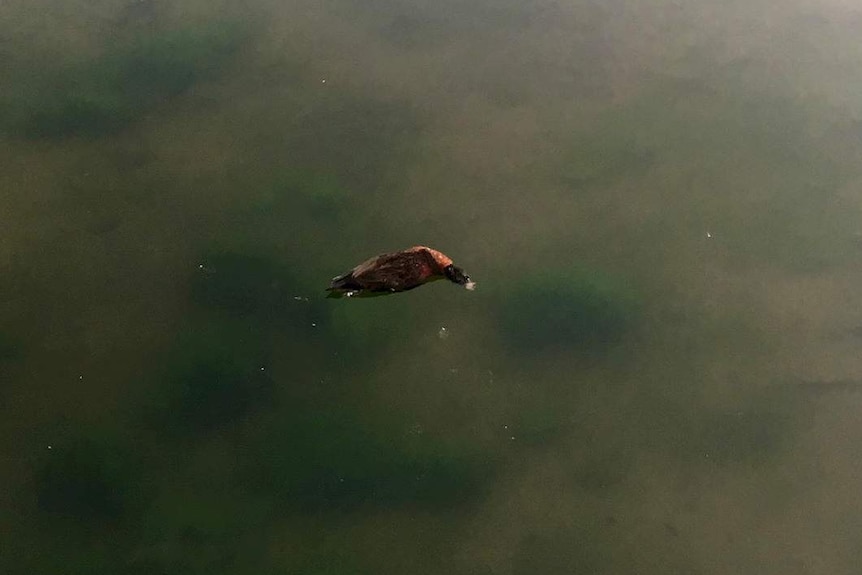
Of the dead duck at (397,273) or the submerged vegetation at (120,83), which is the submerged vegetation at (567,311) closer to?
the dead duck at (397,273)

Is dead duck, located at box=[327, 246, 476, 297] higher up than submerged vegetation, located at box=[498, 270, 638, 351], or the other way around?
dead duck, located at box=[327, 246, 476, 297]

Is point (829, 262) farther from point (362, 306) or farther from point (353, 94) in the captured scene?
point (353, 94)

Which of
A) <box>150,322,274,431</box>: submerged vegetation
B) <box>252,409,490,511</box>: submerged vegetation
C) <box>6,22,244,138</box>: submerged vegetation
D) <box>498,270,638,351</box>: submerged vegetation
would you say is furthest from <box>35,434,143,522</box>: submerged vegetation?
<box>6,22,244,138</box>: submerged vegetation

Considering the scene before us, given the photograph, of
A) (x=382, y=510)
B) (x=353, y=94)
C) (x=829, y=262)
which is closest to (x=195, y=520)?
(x=382, y=510)

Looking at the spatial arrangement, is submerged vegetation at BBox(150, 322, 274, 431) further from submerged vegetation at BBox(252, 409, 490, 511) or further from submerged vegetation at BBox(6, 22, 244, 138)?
submerged vegetation at BBox(6, 22, 244, 138)

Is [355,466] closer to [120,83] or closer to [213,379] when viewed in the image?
[213,379]

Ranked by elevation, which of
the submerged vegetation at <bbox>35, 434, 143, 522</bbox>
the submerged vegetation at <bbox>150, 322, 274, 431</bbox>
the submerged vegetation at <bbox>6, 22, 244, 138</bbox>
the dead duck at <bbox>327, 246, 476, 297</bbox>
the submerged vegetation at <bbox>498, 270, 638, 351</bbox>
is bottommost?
the submerged vegetation at <bbox>35, 434, 143, 522</bbox>
